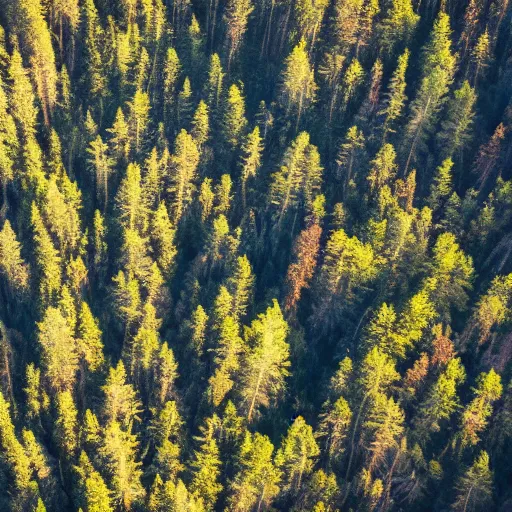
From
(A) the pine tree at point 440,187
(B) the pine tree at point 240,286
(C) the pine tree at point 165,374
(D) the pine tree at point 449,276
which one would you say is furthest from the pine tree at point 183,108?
(D) the pine tree at point 449,276

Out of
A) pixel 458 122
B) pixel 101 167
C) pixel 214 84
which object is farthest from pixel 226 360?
pixel 458 122

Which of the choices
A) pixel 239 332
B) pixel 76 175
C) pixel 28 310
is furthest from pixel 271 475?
pixel 76 175

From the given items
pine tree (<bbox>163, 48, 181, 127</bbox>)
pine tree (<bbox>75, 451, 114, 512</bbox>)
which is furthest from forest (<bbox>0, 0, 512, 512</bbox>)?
pine tree (<bbox>163, 48, 181, 127</bbox>)

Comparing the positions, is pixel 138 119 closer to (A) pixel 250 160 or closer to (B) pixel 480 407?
(A) pixel 250 160

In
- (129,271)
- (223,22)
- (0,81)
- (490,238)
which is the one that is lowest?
(129,271)

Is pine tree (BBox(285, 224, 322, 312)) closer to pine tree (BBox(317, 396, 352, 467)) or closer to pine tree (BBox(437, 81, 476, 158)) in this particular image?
pine tree (BBox(317, 396, 352, 467))

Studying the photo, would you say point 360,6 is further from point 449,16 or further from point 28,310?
point 28,310

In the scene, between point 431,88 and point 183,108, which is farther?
point 183,108
